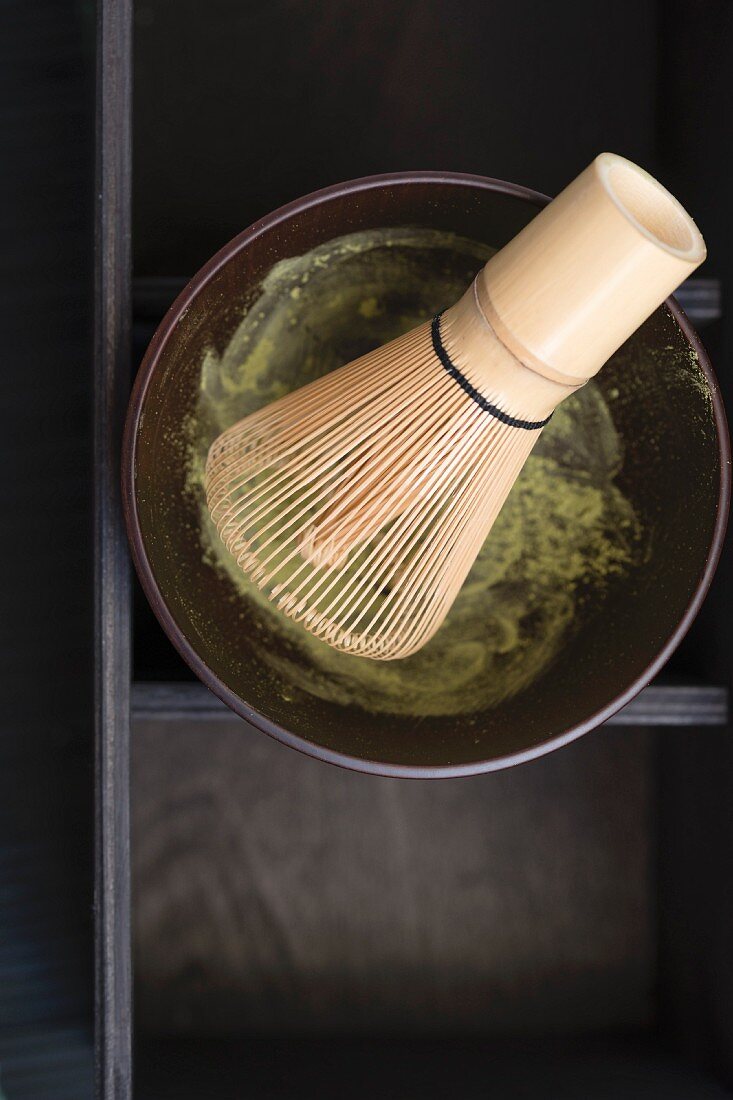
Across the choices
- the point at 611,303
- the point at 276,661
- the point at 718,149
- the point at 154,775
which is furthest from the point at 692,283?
the point at 154,775

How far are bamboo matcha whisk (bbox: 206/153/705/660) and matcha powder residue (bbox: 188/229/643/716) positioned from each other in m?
0.03

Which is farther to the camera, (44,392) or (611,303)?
(44,392)

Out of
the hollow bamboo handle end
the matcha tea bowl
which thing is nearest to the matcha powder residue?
the matcha tea bowl

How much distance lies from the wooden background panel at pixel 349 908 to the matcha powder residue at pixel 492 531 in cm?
15

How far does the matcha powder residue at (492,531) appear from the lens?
1.71ft

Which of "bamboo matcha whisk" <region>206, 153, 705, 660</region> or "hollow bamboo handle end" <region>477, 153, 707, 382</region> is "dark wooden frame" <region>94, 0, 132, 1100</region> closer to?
"bamboo matcha whisk" <region>206, 153, 705, 660</region>

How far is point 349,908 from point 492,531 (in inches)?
11.5

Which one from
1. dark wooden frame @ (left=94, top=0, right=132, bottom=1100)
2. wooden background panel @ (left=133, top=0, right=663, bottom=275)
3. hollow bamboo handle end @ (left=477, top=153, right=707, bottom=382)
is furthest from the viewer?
wooden background panel @ (left=133, top=0, right=663, bottom=275)

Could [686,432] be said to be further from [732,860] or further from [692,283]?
[732,860]

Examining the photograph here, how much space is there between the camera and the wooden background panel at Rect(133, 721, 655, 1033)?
2.16 feet

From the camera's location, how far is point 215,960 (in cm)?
66

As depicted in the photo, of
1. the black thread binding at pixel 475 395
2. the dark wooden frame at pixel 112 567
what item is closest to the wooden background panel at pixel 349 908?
the dark wooden frame at pixel 112 567

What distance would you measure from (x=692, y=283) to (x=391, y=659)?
0.27 meters

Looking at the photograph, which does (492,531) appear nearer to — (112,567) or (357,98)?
(112,567)
